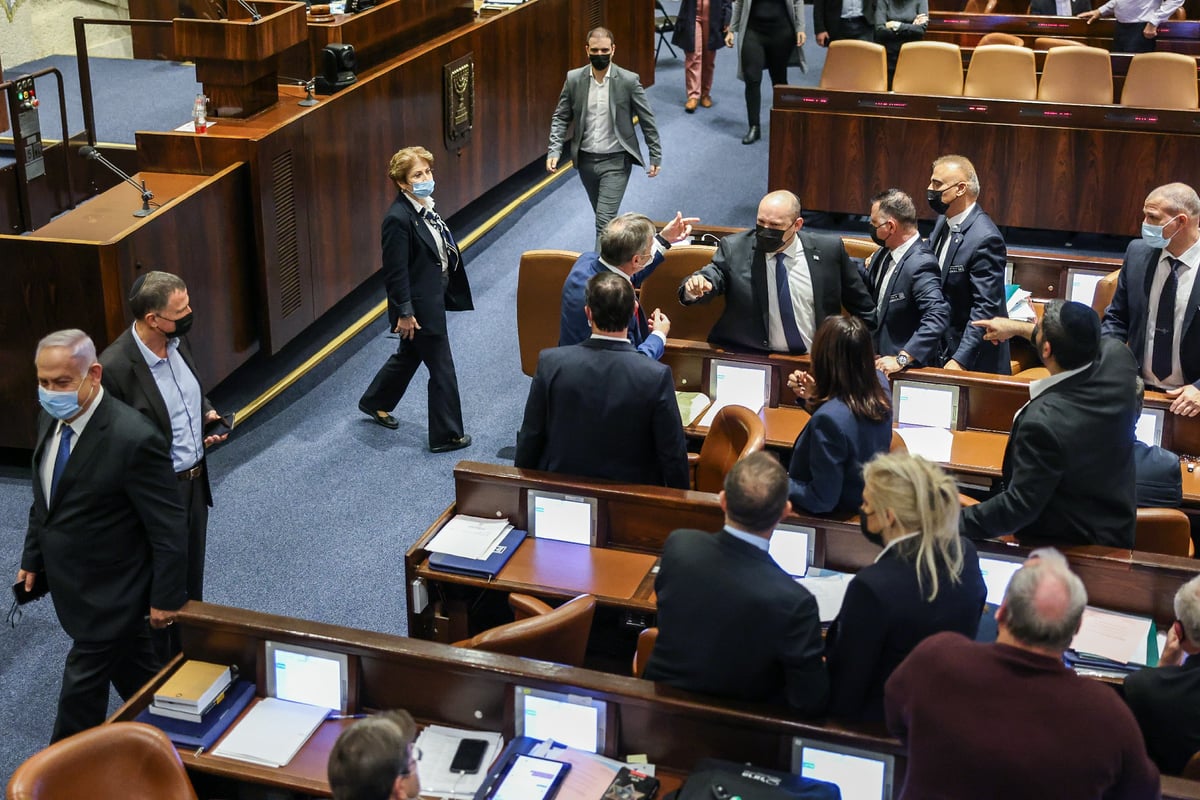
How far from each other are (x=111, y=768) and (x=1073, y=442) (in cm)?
264

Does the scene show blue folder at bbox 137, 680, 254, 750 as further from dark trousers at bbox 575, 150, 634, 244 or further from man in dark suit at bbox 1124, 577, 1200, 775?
dark trousers at bbox 575, 150, 634, 244

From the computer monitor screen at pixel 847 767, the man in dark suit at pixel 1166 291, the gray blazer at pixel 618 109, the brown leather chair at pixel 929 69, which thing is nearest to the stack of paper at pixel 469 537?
the computer monitor screen at pixel 847 767

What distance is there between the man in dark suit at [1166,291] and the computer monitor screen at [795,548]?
1.79 meters

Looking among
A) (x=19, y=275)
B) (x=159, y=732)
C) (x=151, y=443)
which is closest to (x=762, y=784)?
(x=159, y=732)

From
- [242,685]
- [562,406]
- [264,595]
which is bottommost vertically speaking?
[264,595]

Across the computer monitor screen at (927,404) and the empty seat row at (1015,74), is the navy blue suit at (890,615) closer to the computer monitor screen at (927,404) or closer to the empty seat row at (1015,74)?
the computer monitor screen at (927,404)

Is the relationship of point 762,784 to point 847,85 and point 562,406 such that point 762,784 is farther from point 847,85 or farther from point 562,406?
point 847,85

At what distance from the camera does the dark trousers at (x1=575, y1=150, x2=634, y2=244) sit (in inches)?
294

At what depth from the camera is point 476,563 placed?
4.09 meters

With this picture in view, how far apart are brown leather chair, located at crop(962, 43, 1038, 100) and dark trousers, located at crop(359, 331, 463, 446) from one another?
4751 mm

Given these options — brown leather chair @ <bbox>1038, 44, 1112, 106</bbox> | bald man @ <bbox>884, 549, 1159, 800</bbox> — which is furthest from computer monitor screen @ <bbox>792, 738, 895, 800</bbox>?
brown leather chair @ <bbox>1038, 44, 1112, 106</bbox>

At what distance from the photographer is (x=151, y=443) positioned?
3588 millimetres

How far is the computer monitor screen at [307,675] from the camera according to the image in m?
3.42

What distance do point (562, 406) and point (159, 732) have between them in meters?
1.63
